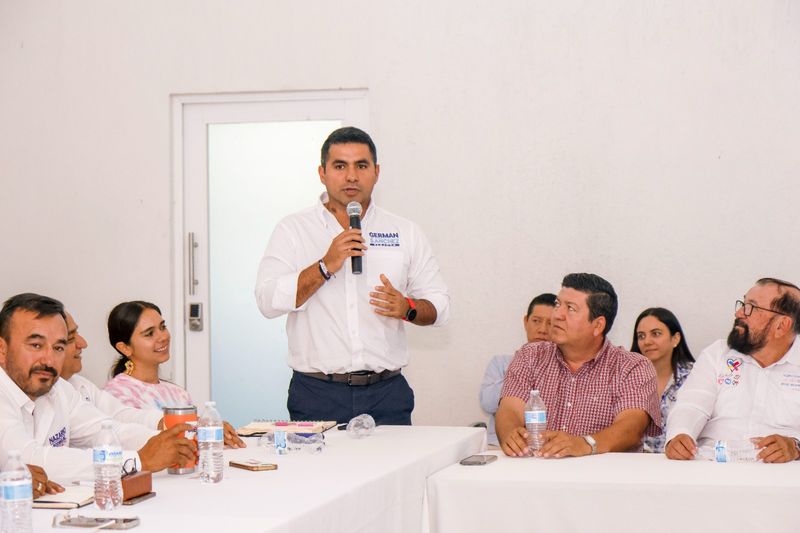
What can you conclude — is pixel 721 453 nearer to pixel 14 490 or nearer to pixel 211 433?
pixel 211 433

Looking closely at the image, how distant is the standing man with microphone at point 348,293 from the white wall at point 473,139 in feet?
5.12

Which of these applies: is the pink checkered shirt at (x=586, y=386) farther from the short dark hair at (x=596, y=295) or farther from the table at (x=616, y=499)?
the table at (x=616, y=499)

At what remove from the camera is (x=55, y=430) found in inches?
104

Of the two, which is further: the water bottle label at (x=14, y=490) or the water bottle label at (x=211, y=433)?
the water bottle label at (x=211, y=433)

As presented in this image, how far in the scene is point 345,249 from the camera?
3.19 metres

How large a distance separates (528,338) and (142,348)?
2048mm

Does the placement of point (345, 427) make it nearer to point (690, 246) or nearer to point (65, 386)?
point (65, 386)

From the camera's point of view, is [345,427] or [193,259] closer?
[345,427]

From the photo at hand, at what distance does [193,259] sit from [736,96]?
120 inches

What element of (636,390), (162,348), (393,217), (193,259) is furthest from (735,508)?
(193,259)

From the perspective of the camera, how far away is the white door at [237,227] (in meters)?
5.35

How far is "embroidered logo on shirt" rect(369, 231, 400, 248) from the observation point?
140 inches

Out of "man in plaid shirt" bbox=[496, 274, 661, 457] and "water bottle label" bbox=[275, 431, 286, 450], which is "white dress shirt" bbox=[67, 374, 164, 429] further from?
"man in plaid shirt" bbox=[496, 274, 661, 457]

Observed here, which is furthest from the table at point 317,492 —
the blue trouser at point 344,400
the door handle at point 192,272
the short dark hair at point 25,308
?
the door handle at point 192,272
